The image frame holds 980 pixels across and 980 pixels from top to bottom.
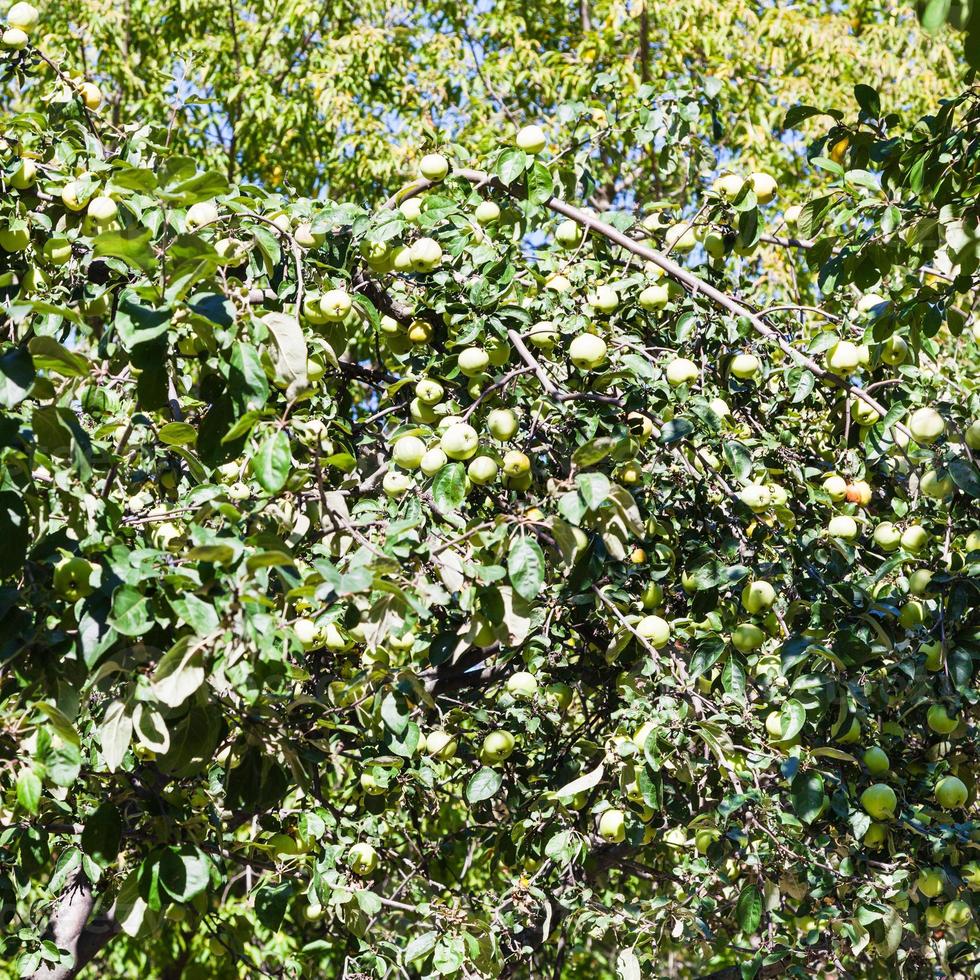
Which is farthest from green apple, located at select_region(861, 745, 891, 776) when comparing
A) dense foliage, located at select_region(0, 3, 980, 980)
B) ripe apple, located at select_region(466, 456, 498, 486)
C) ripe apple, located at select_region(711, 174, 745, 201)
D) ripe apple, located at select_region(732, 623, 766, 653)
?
ripe apple, located at select_region(711, 174, 745, 201)

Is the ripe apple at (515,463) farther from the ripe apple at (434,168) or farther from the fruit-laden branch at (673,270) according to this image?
the ripe apple at (434,168)

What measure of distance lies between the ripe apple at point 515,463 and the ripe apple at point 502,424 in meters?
0.04

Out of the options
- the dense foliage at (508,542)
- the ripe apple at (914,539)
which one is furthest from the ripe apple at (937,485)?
the ripe apple at (914,539)

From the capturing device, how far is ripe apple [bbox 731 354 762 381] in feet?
8.27

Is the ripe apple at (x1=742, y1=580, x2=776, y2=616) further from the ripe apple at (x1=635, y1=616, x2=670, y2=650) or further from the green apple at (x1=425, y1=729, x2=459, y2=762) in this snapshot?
the green apple at (x1=425, y1=729, x2=459, y2=762)

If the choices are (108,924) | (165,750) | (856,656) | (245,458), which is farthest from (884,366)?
(108,924)

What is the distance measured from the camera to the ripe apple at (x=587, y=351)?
2.25 metres

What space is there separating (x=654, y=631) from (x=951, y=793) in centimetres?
68

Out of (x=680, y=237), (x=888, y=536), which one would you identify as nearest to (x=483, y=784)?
(x=888, y=536)

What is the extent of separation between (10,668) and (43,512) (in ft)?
0.82

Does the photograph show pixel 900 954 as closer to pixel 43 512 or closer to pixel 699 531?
pixel 699 531

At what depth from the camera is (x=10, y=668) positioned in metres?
1.80

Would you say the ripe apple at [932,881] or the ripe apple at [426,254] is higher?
the ripe apple at [426,254]

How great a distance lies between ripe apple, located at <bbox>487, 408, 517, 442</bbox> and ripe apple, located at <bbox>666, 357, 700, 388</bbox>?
1.28 ft
